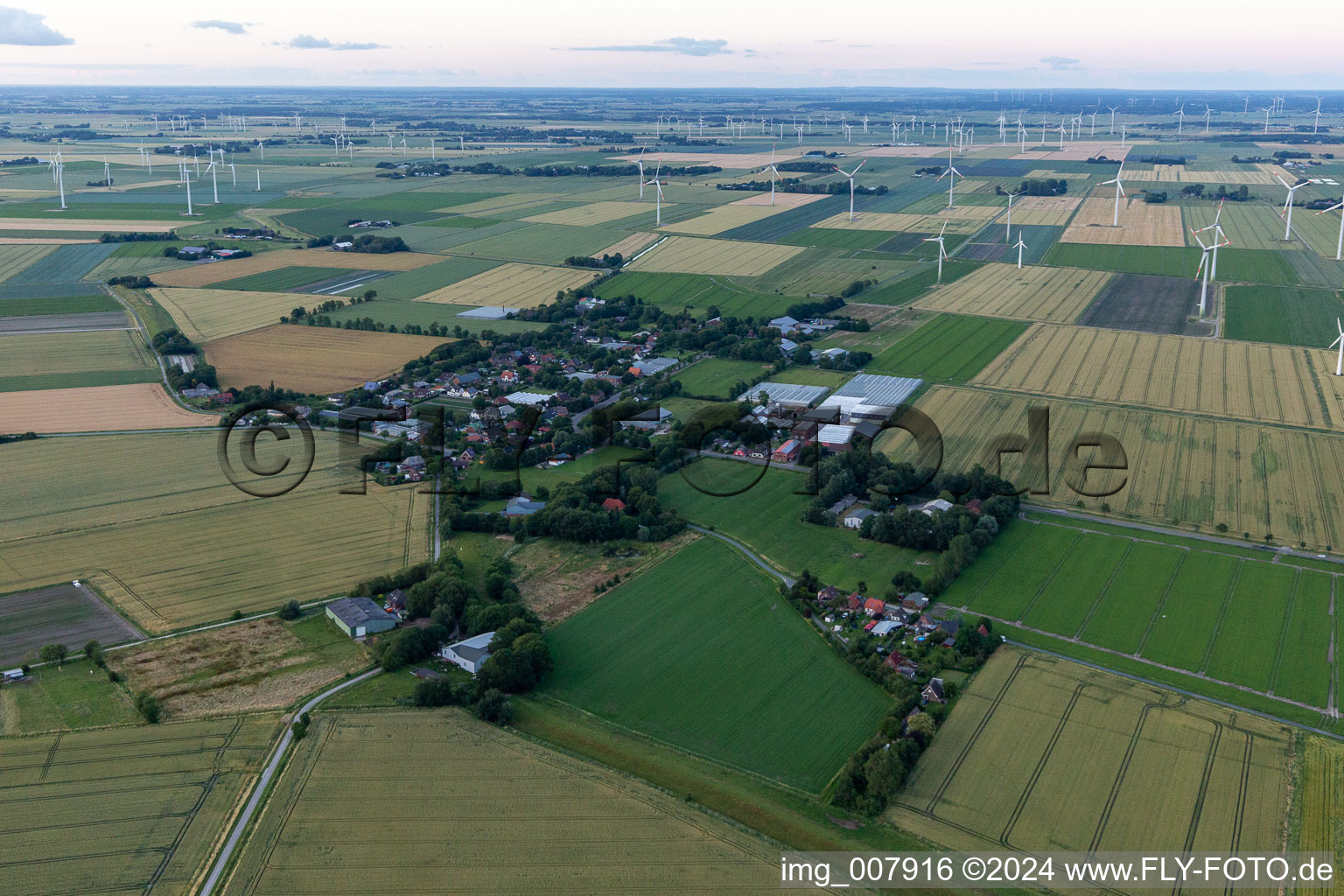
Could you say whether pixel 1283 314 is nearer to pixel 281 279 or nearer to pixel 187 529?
pixel 187 529

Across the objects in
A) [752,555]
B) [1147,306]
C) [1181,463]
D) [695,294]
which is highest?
[695,294]

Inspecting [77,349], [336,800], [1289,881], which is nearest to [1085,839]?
[1289,881]

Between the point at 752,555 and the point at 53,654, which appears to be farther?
the point at 752,555

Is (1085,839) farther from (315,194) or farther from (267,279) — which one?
(315,194)

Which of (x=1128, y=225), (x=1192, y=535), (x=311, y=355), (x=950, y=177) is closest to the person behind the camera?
(x=1192, y=535)

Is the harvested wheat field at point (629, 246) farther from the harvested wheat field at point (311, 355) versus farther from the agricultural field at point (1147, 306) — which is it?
the agricultural field at point (1147, 306)

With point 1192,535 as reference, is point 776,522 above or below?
below

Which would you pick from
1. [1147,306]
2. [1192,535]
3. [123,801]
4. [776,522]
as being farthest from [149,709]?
[1147,306]
